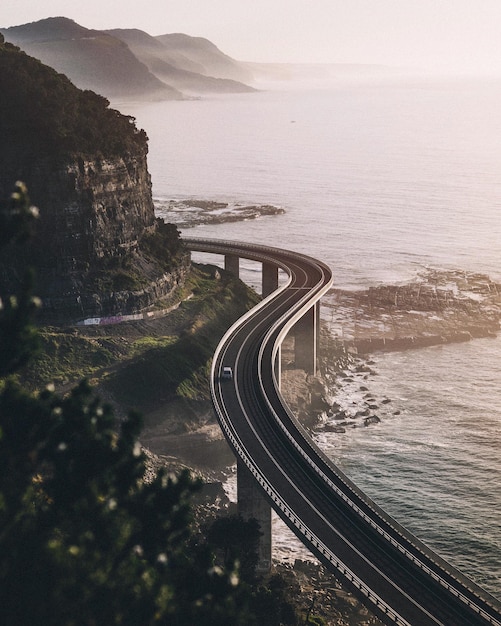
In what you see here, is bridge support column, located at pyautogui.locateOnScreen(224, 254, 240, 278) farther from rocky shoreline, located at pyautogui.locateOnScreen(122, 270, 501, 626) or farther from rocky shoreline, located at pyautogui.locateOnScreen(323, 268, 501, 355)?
rocky shoreline, located at pyautogui.locateOnScreen(323, 268, 501, 355)

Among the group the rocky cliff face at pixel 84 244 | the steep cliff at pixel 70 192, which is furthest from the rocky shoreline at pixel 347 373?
the steep cliff at pixel 70 192

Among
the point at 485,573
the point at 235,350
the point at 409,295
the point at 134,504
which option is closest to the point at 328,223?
the point at 409,295

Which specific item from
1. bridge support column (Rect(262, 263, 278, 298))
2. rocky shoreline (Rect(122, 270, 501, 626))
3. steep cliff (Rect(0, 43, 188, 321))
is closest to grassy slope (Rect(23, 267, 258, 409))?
steep cliff (Rect(0, 43, 188, 321))

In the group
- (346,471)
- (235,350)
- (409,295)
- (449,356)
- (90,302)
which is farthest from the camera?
(409,295)

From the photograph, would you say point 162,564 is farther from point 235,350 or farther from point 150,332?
point 150,332

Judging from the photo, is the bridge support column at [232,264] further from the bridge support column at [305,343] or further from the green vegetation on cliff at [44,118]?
the green vegetation on cliff at [44,118]

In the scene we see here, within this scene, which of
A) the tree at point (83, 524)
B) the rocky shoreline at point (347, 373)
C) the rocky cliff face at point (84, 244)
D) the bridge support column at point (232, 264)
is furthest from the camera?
the bridge support column at point (232, 264)
